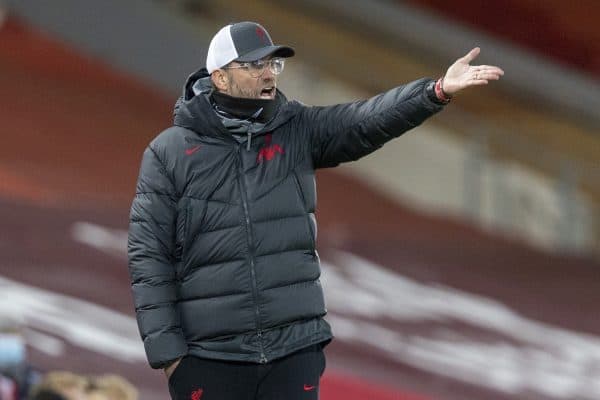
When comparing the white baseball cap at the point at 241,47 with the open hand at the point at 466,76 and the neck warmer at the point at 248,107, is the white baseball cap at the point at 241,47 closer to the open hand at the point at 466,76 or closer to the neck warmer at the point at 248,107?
the neck warmer at the point at 248,107

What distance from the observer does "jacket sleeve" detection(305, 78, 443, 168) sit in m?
3.25

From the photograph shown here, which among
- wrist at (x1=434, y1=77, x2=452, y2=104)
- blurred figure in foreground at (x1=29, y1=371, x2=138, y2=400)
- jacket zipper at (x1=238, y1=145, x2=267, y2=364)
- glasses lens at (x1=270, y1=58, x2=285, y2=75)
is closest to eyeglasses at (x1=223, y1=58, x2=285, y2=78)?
glasses lens at (x1=270, y1=58, x2=285, y2=75)

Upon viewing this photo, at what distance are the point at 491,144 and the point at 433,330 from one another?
Answer: 2.47 metres

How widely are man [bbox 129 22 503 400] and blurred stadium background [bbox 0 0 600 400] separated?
5.54ft

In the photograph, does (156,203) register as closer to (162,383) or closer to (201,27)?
(162,383)

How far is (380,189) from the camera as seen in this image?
29.5 feet

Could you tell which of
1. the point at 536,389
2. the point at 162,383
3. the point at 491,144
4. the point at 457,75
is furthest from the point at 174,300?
the point at 491,144

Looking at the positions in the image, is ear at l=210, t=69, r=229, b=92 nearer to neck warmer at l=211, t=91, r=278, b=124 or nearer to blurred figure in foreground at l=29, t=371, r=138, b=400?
neck warmer at l=211, t=91, r=278, b=124

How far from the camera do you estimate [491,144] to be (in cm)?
821

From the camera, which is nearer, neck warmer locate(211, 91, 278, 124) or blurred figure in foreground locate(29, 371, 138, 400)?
neck warmer locate(211, 91, 278, 124)

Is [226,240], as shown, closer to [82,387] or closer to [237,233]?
[237,233]

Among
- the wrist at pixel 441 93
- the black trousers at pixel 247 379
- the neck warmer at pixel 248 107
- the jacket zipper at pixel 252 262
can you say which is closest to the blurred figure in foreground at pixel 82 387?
the black trousers at pixel 247 379

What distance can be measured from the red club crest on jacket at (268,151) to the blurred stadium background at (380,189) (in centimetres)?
184

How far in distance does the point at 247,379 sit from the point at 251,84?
0.68 m
